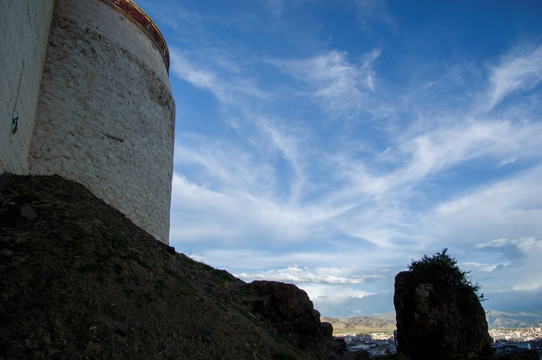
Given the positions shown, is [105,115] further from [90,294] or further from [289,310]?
[289,310]

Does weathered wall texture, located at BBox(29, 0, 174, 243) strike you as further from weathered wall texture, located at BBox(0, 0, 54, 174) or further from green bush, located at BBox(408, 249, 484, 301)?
green bush, located at BBox(408, 249, 484, 301)

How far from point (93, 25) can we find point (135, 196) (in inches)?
235

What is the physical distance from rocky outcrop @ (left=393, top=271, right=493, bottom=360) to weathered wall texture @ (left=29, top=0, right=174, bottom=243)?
10605 millimetres

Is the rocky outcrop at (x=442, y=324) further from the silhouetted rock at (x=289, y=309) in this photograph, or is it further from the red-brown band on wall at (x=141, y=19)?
the red-brown band on wall at (x=141, y=19)

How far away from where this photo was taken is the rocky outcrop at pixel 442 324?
46.3ft

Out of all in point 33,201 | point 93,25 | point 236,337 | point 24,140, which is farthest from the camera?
point 93,25

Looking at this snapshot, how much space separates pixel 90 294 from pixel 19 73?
569 cm

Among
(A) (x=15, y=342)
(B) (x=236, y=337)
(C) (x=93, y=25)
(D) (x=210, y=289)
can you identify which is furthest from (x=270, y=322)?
(C) (x=93, y=25)

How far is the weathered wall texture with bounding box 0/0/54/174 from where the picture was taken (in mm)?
6961

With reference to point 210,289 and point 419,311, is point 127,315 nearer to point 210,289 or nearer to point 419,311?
point 210,289

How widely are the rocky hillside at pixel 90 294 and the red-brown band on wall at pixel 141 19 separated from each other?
746 centimetres

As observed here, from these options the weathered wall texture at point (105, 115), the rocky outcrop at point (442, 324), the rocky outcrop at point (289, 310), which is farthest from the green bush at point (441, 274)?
the weathered wall texture at point (105, 115)

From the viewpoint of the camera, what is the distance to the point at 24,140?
876cm

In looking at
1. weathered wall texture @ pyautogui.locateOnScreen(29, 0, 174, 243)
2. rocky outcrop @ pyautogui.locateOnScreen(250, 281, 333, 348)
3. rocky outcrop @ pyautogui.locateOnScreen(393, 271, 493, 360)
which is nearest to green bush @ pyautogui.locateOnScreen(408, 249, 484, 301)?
rocky outcrop @ pyautogui.locateOnScreen(393, 271, 493, 360)
